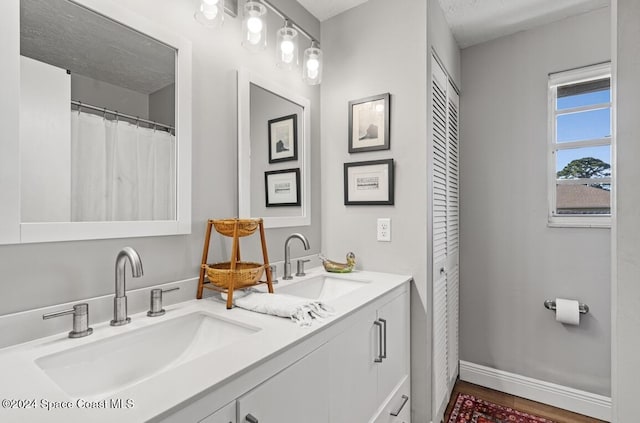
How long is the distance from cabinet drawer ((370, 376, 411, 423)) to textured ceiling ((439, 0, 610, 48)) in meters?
2.17

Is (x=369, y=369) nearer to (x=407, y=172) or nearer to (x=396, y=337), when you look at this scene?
(x=396, y=337)

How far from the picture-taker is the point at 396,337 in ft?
5.16

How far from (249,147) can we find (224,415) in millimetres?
1144

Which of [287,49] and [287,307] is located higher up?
[287,49]

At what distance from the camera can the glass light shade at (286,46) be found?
1644 millimetres

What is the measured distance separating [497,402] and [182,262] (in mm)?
2220

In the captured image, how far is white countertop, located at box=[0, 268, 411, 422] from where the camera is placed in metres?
0.59

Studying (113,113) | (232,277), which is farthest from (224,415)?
(113,113)

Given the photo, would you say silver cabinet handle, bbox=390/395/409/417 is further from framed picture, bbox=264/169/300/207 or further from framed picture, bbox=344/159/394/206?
framed picture, bbox=264/169/300/207

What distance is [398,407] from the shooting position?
1.57m

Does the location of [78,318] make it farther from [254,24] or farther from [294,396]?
[254,24]

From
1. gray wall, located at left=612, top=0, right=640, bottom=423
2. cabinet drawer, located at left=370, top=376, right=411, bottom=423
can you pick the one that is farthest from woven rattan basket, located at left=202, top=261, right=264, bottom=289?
gray wall, located at left=612, top=0, right=640, bottom=423

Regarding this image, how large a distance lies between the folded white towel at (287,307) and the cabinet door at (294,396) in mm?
108

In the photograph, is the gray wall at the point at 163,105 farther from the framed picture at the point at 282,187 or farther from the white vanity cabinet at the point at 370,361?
the white vanity cabinet at the point at 370,361
